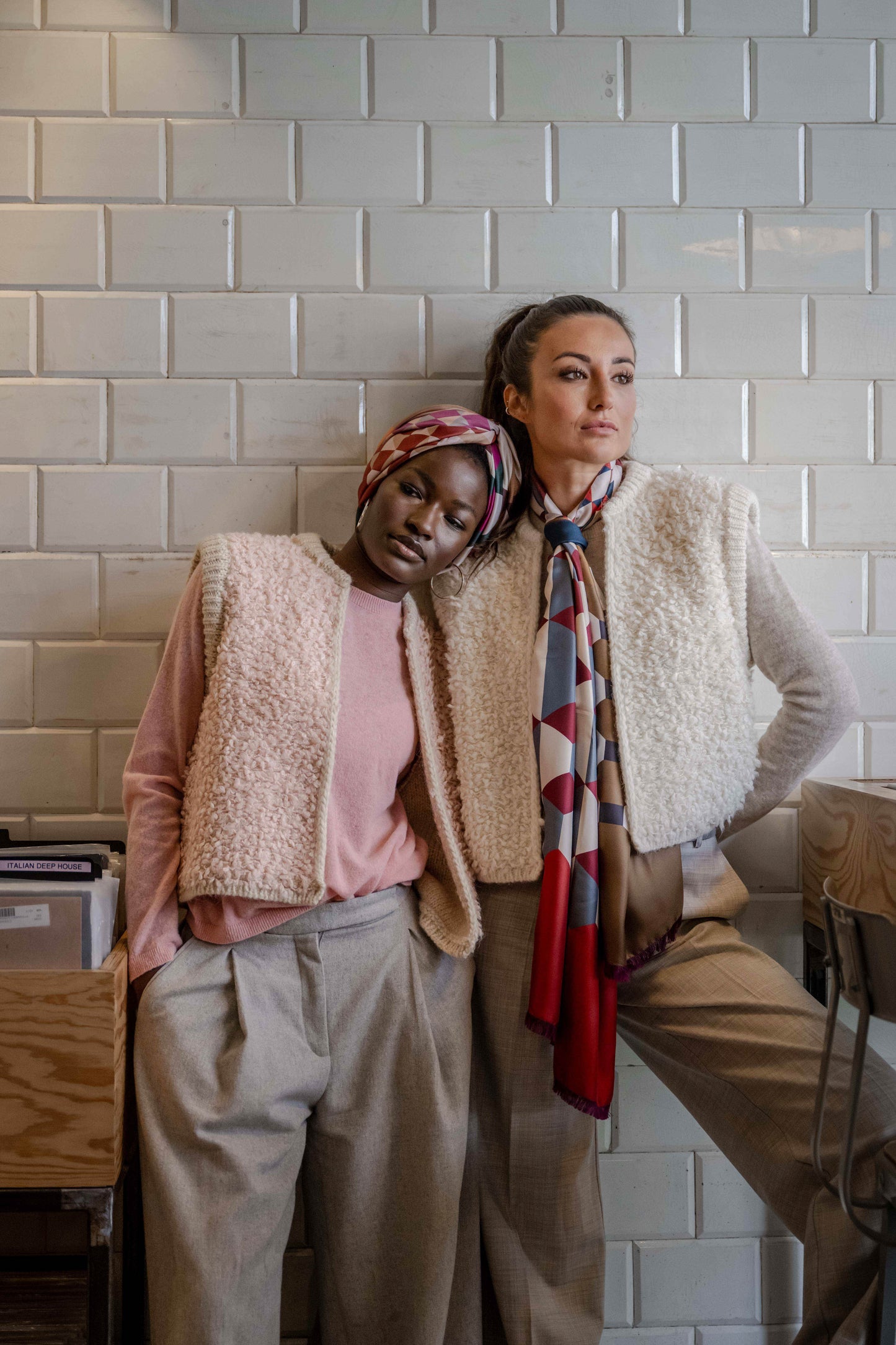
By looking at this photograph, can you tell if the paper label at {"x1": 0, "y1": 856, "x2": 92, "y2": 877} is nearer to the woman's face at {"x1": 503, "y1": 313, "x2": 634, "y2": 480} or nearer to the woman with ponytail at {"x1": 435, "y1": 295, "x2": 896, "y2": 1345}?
the woman with ponytail at {"x1": 435, "y1": 295, "x2": 896, "y2": 1345}

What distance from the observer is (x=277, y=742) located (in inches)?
52.4

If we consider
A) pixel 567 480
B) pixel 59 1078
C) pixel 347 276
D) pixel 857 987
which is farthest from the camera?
pixel 347 276

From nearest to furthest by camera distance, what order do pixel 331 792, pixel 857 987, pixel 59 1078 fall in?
pixel 857 987 < pixel 59 1078 < pixel 331 792

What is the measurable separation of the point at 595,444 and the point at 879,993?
2.99 feet

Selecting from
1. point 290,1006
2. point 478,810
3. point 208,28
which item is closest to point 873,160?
point 208,28

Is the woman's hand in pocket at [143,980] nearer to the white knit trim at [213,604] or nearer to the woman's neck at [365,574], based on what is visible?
the white knit trim at [213,604]

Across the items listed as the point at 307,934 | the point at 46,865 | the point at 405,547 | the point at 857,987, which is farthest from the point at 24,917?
the point at 857,987

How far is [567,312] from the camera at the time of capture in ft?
5.02

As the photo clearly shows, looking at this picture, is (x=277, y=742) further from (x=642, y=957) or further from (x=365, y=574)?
(x=642, y=957)

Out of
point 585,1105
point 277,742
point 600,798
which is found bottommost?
point 585,1105

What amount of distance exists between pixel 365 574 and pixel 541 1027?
2.48 ft

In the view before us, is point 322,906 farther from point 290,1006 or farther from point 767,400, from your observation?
point 767,400

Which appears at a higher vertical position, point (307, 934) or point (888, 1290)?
point (307, 934)

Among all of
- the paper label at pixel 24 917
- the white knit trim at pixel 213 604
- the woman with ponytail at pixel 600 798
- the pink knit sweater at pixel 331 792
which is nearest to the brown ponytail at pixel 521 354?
the woman with ponytail at pixel 600 798
